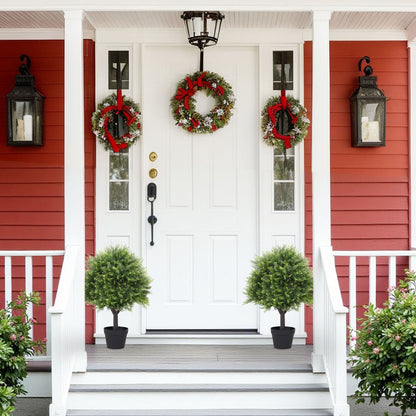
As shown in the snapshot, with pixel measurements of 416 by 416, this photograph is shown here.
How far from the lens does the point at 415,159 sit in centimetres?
579

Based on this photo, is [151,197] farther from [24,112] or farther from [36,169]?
[24,112]

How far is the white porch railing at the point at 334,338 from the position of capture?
14.0ft

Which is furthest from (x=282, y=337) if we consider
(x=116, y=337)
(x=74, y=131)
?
(x=74, y=131)

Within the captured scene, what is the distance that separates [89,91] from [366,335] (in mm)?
3041

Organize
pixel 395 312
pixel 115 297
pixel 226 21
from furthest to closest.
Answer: pixel 226 21, pixel 115 297, pixel 395 312

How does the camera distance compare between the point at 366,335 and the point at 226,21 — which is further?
the point at 226,21

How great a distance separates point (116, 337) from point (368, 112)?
8.96ft

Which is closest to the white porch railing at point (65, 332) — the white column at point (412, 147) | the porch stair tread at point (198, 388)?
the porch stair tread at point (198, 388)

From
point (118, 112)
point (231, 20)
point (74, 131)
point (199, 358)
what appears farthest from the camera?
point (118, 112)

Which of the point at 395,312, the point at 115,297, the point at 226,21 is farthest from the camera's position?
the point at 226,21

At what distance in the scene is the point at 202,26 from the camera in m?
5.28

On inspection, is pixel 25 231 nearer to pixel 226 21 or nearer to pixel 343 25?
pixel 226 21

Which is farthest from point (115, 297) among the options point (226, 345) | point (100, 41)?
point (100, 41)

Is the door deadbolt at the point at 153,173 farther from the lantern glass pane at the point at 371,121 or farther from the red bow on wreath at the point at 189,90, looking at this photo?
the lantern glass pane at the point at 371,121
